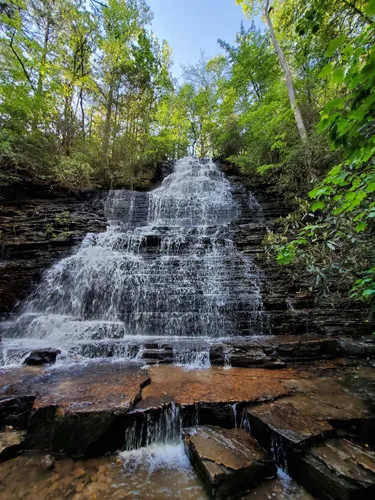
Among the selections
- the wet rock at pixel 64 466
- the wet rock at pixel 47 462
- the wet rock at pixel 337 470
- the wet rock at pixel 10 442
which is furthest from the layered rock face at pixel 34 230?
the wet rock at pixel 337 470

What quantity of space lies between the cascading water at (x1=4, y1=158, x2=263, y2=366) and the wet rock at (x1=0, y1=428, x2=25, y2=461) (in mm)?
1628

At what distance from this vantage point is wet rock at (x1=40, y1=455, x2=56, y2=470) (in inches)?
85.9

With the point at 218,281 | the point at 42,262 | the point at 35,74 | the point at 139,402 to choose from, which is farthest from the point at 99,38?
the point at 139,402

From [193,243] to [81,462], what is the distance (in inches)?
229

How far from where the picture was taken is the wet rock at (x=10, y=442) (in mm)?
2277

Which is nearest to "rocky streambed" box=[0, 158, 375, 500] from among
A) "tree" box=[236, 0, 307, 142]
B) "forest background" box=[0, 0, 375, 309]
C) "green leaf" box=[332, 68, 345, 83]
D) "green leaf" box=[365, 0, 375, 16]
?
"forest background" box=[0, 0, 375, 309]

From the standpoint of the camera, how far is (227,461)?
195 cm

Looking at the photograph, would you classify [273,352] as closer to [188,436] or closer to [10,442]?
[188,436]

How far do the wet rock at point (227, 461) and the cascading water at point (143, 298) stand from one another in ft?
5.10

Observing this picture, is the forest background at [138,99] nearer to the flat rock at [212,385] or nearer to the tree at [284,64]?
the tree at [284,64]

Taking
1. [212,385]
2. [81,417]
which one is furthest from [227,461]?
[81,417]

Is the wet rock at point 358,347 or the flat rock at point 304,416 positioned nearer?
the flat rock at point 304,416

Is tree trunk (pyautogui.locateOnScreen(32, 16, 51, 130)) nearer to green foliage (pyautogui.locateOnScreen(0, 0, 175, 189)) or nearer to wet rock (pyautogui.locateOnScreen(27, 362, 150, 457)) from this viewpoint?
green foliage (pyautogui.locateOnScreen(0, 0, 175, 189))

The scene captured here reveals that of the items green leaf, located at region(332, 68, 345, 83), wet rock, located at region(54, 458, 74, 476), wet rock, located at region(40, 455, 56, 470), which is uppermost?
green leaf, located at region(332, 68, 345, 83)
